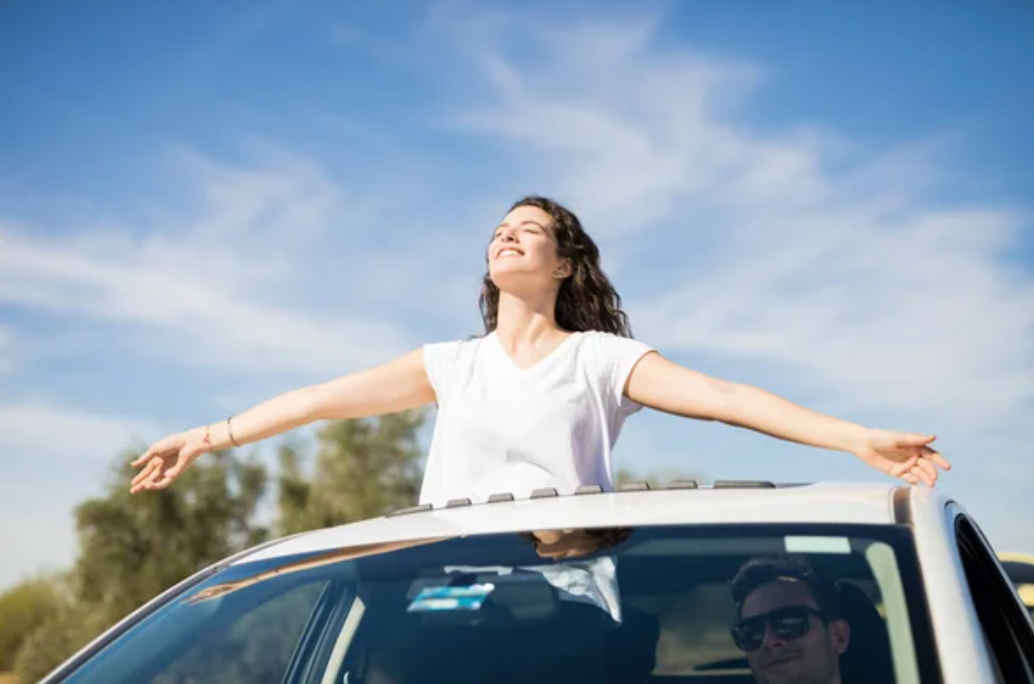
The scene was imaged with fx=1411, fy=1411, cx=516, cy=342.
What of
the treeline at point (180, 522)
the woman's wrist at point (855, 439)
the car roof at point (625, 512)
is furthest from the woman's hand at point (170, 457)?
the treeline at point (180, 522)

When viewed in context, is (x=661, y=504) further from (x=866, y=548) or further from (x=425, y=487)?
(x=425, y=487)

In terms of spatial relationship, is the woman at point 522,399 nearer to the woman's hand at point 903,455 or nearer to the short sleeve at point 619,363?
the short sleeve at point 619,363

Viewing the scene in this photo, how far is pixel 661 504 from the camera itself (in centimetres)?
269

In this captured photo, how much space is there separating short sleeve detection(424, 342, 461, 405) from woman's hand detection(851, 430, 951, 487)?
1.46 m

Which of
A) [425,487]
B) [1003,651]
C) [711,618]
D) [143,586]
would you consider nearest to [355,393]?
[425,487]

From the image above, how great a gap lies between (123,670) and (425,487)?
5.22 ft

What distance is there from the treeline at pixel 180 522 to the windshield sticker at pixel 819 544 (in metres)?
33.1

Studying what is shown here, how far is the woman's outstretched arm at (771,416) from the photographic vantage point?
3.08 metres

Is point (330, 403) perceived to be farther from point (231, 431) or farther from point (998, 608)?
point (998, 608)

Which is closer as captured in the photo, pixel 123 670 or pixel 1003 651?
pixel 123 670

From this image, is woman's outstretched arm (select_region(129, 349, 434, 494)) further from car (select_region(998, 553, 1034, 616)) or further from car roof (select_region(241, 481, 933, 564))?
car (select_region(998, 553, 1034, 616))

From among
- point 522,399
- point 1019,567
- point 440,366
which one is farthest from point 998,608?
point 1019,567

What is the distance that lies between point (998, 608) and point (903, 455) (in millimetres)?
390

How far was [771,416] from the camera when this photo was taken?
358 cm
